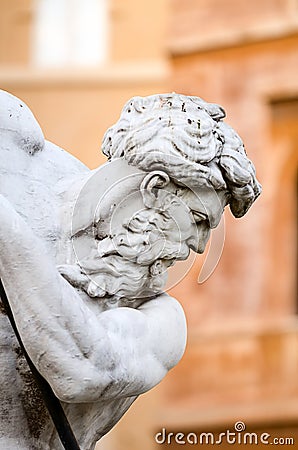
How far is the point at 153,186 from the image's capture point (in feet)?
10.3

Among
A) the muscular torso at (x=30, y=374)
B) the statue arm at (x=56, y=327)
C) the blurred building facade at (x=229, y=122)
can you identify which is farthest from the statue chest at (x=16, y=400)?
the blurred building facade at (x=229, y=122)

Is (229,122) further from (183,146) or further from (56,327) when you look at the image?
(56,327)

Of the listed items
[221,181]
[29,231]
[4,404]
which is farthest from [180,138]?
[4,404]

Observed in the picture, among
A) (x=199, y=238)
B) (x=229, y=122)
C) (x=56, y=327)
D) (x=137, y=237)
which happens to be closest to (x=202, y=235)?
(x=199, y=238)

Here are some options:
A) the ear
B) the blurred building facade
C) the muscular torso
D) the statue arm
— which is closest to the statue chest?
the muscular torso

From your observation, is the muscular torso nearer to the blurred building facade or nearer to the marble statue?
the marble statue

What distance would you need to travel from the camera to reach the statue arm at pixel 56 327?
2.99 m

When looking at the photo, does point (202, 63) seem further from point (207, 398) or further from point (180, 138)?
point (180, 138)

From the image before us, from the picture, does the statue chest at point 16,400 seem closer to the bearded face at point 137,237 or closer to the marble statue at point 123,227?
the marble statue at point 123,227

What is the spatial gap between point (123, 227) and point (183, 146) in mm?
170

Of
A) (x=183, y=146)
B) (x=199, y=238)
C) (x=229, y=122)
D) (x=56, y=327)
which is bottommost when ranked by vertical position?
(x=229, y=122)

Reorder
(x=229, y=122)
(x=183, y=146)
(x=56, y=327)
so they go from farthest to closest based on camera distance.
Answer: (x=229, y=122) → (x=183, y=146) → (x=56, y=327)

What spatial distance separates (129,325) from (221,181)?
278 millimetres

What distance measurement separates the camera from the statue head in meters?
3.12
